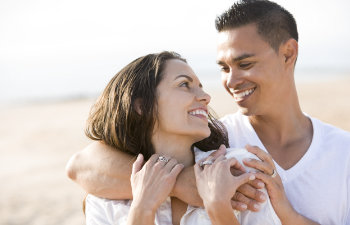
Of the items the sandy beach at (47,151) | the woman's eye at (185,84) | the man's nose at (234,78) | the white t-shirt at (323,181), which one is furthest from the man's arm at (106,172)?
the sandy beach at (47,151)

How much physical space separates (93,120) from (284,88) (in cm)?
157

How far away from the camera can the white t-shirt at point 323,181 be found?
2.84 meters

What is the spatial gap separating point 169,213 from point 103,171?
52 cm

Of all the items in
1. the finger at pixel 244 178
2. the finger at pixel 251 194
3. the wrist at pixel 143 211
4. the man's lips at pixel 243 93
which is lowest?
the wrist at pixel 143 211

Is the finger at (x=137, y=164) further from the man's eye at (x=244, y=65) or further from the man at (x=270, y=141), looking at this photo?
the man's eye at (x=244, y=65)

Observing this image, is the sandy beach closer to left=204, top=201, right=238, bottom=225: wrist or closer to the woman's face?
the woman's face

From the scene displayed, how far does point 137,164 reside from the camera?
261cm

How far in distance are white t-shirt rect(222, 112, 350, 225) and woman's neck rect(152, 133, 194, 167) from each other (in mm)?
699

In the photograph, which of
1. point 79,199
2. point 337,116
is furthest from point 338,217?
point 337,116

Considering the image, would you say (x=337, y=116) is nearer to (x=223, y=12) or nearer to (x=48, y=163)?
Answer: (x=48, y=163)

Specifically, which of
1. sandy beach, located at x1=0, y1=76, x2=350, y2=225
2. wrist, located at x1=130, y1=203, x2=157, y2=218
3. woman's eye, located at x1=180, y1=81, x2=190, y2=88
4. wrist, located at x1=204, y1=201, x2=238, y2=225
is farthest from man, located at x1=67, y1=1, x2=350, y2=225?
sandy beach, located at x1=0, y1=76, x2=350, y2=225

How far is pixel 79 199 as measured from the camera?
746cm

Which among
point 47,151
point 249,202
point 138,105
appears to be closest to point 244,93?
point 138,105

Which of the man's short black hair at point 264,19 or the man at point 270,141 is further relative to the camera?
the man's short black hair at point 264,19
